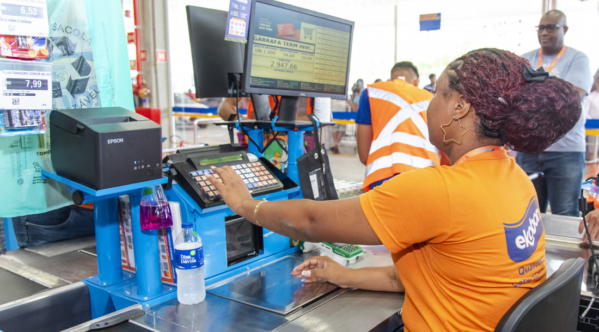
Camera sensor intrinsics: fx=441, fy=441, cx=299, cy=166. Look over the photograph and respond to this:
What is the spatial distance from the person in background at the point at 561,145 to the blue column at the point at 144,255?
254 cm

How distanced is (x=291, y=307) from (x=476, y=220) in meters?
0.52

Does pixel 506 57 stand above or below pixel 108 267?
above

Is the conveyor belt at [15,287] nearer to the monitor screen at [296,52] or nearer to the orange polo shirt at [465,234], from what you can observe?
the monitor screen at [296,52]

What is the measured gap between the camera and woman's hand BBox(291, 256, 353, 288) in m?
→ 1.28

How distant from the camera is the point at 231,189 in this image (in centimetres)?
116

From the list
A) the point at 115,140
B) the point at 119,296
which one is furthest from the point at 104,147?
the point at 119,296

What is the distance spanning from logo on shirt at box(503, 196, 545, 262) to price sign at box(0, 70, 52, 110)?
1.19 meters

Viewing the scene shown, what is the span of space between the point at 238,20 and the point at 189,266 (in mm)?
756

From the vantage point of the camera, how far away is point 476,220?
886 millimetres

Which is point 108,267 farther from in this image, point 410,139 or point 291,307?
point 410,139

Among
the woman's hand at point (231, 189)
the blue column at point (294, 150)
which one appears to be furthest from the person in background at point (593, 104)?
the woman's hand at point (231, 189)

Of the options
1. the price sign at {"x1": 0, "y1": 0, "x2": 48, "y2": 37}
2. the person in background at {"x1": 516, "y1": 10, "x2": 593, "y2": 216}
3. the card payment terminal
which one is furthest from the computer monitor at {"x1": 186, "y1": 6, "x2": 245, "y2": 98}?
the person in background at {"x1": 516, "y1": 10, "x2": 593, "y2": 216}

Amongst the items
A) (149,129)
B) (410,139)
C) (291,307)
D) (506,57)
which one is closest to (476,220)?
(506,57)

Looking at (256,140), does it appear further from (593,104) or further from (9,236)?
(593,104)
